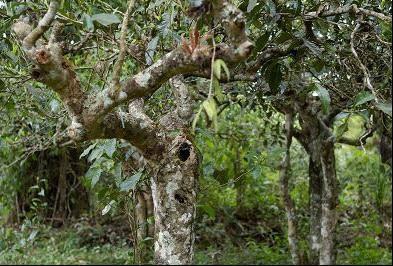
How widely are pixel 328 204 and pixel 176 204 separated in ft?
5.83

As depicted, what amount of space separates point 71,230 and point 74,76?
14.0ft

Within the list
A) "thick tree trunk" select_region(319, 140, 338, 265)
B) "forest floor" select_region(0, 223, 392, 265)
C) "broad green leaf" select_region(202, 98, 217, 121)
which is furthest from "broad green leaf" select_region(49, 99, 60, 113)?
"forest floor" select_region(0, 223, 392, 265)

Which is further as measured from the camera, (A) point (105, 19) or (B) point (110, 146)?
(B) point (110, 146)

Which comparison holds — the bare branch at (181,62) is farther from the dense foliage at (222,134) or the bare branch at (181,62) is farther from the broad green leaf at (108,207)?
the broad green leaf at (108,207)

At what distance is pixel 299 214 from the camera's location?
520 centimetres

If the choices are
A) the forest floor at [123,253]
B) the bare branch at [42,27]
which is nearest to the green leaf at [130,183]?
the bare branch at [42,27]

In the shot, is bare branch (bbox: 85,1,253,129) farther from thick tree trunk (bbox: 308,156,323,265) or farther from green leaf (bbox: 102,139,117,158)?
thick tree trunk (bbox: 308,156,323,265)

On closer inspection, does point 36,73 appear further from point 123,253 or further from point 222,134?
point 123,253

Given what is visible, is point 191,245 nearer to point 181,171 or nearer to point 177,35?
point 181,171

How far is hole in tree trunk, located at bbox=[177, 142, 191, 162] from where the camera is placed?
5.88 ft

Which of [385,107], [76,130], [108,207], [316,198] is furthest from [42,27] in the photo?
[316,198]

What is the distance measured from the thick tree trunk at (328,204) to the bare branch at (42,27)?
2.30 meters

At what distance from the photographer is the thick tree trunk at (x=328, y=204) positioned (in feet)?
10.8

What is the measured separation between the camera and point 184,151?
180cm
